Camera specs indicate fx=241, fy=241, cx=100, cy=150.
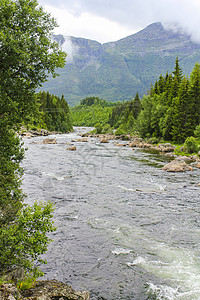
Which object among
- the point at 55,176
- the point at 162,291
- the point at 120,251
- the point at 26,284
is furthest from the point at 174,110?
the point at 26,284

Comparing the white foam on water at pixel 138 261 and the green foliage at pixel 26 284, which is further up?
the green foliage at pixel 26 284

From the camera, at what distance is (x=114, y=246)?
13.0 m

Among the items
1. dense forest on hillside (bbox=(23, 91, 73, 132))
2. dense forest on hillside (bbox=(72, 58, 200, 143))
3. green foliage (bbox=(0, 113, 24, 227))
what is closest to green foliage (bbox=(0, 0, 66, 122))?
green foliage (bbox=(0, 113, 24, 227))

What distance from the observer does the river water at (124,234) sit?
10.1 m

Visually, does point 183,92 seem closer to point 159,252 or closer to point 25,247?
point 159,252

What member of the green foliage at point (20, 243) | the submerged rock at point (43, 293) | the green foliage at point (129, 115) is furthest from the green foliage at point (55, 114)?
the submerged rock at point (43, 293)

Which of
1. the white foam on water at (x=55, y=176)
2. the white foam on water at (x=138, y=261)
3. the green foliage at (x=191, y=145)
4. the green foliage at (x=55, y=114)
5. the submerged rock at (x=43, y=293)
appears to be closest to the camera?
the submerged rock at (x=43, y=293)

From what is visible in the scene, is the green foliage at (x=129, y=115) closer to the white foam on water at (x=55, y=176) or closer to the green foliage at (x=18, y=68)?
the white foam on water at (x=55, y=176)

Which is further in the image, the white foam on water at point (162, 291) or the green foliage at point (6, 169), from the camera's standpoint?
the green foliage at point (6, 169)

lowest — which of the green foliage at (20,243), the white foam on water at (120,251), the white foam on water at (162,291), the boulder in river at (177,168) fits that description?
the white foam on water at (162,291)

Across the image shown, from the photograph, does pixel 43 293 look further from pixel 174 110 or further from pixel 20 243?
pixel 174 110

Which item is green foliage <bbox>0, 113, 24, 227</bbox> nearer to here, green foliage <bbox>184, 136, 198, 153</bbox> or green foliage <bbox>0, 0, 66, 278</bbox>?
green foliage <bbox>0, 0, 66, 278</bbox>

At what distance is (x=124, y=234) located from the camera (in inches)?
559

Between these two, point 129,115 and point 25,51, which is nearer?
point 25,51
